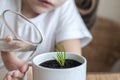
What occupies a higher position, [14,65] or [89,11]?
[14,65]

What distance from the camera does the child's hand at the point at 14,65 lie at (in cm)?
44

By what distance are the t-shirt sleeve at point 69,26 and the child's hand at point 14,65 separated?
31 centimetres

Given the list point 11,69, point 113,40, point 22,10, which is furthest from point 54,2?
point 113,40

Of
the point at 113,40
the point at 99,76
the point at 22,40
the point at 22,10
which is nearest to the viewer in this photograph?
the point at 22,40

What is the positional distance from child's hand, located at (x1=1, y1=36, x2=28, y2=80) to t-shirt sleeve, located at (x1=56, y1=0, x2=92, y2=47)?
31 cm

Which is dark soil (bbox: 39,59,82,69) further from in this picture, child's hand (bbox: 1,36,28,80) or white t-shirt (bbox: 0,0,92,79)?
white t-shirt (bbox: 0,0,92,79)

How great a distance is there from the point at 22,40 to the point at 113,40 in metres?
1.02

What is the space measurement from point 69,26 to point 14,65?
0.35 metres

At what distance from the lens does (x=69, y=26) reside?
2.61ft

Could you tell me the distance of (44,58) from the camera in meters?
0.44

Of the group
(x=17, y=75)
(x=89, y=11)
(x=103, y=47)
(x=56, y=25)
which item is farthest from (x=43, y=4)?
(x=103, y=47)

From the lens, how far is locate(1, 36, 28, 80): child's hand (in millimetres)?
445

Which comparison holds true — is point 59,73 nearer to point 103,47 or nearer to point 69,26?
point 69,26

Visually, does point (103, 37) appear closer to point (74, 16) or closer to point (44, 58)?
point (74, 16)
